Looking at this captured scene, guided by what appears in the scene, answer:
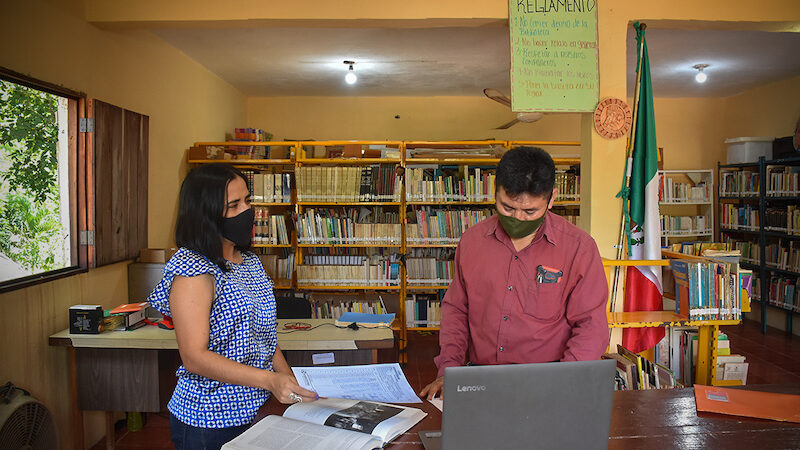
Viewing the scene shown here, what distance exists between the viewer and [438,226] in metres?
5.48

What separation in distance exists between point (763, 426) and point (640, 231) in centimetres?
174

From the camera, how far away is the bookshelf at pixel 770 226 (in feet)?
20.6

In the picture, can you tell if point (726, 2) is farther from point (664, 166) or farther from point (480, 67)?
point (664, 166)

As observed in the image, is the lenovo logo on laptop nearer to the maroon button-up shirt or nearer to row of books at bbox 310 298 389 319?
the maroon button-up shirt

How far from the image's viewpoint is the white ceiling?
4.75 meters

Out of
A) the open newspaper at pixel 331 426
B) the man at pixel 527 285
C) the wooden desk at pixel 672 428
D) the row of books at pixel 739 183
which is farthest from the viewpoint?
the row of books at pixel 739 183

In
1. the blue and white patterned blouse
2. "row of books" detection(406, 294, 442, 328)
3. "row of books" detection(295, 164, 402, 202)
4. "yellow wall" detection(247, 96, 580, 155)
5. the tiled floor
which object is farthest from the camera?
"yellow wall" detection(247, 96, 580, 155)

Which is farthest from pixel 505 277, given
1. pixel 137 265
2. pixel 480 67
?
pixel 480 67

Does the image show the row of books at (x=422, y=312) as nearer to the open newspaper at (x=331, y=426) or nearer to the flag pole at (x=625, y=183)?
the flag pole at (x=625, y=183)

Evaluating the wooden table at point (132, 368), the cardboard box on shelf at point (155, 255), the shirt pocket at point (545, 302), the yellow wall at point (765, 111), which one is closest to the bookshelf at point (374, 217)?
the cardboard box on shelf at point (155, 255)

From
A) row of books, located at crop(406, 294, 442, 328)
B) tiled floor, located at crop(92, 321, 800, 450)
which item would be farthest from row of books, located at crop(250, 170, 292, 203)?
tiled floor, located at crop(92, 321, 800, 450)

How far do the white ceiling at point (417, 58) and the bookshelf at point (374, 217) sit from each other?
879 mm

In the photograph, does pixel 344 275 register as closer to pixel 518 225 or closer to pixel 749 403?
pixel 518 225

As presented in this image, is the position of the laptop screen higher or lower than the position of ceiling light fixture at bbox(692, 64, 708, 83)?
lower
